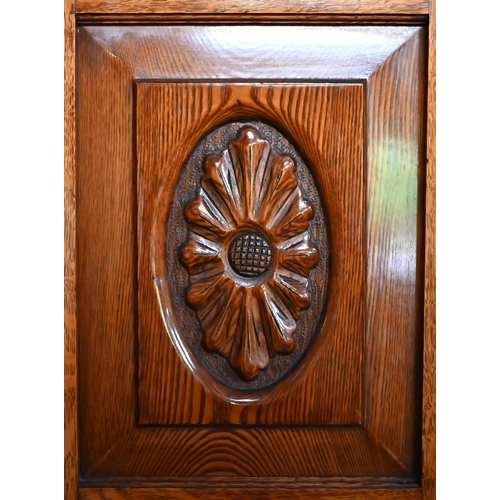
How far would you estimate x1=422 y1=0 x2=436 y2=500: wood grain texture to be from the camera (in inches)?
38.6

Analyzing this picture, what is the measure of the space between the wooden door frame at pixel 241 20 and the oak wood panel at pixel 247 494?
3cm

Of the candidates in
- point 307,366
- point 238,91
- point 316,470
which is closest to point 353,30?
point 238,91

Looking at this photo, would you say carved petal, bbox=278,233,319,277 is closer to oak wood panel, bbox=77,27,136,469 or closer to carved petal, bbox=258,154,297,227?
carved petal, bbox=258,154,297,227

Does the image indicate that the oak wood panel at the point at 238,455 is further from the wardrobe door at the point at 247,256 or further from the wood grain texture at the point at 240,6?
the wood grain texture at the point at 240,6

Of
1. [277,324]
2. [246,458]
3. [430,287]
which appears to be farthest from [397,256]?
[246,458]

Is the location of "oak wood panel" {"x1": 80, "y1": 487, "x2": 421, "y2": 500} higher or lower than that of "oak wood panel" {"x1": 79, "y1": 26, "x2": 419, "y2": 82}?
lower

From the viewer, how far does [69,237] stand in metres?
0.98

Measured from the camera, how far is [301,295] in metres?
1.00

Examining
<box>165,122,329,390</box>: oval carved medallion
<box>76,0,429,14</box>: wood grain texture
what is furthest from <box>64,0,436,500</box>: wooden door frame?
<box>165,122,329,390</box>: oval carved medallion

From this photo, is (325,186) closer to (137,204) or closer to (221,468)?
(137,204)

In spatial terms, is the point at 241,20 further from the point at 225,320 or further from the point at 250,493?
the point at 250,493

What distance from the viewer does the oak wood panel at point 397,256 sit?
99cm

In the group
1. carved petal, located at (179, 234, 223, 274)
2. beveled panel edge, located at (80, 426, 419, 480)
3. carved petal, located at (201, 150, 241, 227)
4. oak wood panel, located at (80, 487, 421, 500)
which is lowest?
oak wood panel, located at (80, 487, 421, 500)

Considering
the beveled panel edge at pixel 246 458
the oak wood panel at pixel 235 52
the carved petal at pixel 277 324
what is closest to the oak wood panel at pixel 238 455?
the beveled panel edge at pixel 246 458
